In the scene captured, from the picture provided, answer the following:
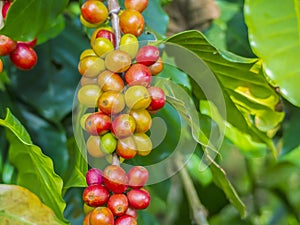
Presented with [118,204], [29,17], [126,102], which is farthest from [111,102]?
[29,17]

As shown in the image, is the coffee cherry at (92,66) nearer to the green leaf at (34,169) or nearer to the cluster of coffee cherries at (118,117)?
the cluster of coffee cherries at (118,117)

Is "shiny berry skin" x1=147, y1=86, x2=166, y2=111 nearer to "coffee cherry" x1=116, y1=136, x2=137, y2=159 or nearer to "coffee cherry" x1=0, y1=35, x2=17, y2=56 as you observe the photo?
"coffee cherry" x1=116, y1=136, x2=137, y2=159

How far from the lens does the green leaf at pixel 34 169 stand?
786 mm

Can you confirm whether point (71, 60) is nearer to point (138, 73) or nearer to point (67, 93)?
point (67, 93)

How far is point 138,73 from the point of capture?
30.4 inches

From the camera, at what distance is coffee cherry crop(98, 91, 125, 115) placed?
2.48 feet

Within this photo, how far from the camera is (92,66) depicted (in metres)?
0.80

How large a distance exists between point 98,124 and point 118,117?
0.08ft

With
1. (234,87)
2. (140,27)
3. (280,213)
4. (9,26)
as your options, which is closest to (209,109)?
(234,87)

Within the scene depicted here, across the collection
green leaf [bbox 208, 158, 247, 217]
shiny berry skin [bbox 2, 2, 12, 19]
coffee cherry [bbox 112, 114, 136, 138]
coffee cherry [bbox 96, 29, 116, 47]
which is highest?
shiny berry skin [bbox 2, 2, 12, 19]

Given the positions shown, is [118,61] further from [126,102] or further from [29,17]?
[29,17]

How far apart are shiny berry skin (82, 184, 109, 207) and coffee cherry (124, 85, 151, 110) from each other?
10 cm

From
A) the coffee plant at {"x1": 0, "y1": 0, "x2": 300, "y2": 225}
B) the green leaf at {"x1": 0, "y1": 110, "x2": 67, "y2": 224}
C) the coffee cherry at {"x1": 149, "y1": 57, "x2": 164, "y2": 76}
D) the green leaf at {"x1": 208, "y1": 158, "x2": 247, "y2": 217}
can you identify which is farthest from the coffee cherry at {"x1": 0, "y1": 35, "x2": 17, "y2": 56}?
the green leaf at {"x1": 208, "y1": 158, "x2": 247, "y2": 217}

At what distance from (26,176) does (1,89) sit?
10.1 inches
